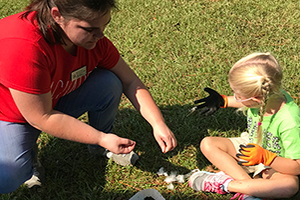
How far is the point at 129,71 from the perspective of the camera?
205 centimetres

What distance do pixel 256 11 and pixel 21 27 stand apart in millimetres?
3111

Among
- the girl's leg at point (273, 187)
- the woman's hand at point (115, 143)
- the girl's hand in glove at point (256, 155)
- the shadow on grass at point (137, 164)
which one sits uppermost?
the woman's hand at point (115, 143)

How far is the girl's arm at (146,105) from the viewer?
1.77m

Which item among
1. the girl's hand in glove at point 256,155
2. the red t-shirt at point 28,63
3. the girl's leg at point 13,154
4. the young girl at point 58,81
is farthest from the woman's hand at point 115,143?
the girl's hand in glove at point 256,155

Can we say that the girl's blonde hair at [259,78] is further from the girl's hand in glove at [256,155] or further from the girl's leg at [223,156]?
the girl's leg at [223,156]

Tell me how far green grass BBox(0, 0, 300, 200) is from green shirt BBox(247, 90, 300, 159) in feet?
1.59

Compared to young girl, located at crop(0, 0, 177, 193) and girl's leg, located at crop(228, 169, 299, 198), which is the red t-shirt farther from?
girl's leg, located at crop(228, 169, 299, 198)

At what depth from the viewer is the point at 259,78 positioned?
5.72 feet

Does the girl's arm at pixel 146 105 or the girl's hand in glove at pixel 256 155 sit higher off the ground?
the girl's arm at pixel 146 105

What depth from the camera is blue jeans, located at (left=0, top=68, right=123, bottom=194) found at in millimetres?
1705

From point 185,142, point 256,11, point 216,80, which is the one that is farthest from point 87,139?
point 256,11

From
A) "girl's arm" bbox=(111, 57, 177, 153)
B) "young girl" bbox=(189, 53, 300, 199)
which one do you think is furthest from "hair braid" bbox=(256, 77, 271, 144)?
"girl's arm" bbox=(111, 57, 177, 153)

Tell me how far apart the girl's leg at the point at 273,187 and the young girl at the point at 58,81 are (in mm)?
621

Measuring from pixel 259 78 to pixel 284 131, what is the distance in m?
0.37
